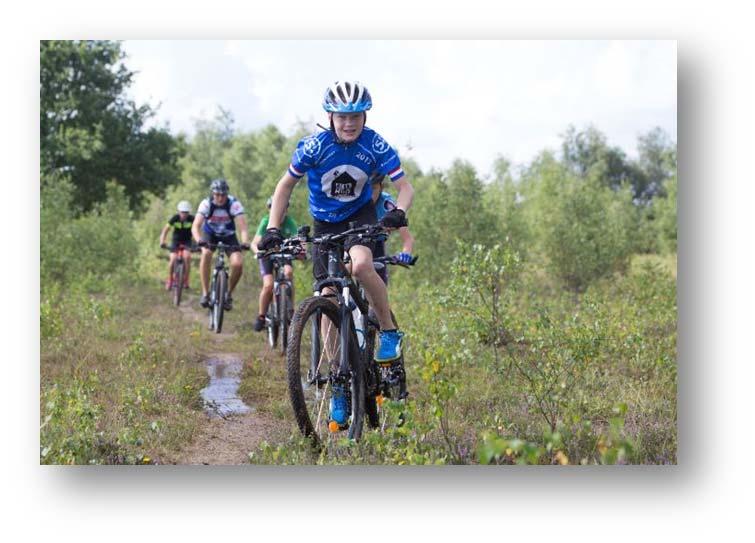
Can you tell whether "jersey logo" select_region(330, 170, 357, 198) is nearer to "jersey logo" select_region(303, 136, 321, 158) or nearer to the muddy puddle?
"jersey logo" select_region(303, 136, 321, 158)

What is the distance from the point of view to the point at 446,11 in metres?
5.68

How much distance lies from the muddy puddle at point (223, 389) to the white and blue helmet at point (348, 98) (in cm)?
225

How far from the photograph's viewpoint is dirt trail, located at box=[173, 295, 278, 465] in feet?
17.2

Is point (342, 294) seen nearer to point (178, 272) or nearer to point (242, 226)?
point (242, 226)

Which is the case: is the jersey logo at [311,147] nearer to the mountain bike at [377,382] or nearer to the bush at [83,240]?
the mountain bike at [377,382]

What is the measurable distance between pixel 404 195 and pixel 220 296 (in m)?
4.77

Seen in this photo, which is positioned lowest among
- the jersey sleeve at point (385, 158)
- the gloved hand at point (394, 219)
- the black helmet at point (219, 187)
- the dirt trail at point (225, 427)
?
the dirt trail at point (225, 427)

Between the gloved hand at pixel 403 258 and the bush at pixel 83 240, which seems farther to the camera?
the bush at pixel 83 240

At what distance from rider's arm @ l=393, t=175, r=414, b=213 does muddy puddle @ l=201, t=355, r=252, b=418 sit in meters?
1.95

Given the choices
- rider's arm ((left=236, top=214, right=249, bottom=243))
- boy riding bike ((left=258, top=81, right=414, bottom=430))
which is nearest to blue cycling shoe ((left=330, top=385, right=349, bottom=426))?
boy riding bike ((left=258, top=81, right=414, bottom=430))

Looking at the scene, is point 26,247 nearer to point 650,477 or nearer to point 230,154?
point 650,477

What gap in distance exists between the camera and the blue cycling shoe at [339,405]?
485 centimetres

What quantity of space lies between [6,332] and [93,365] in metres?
1.11

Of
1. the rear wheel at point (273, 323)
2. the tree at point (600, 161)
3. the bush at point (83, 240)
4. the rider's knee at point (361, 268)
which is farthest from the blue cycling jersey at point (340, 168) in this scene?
the tree at point (600, 161)
